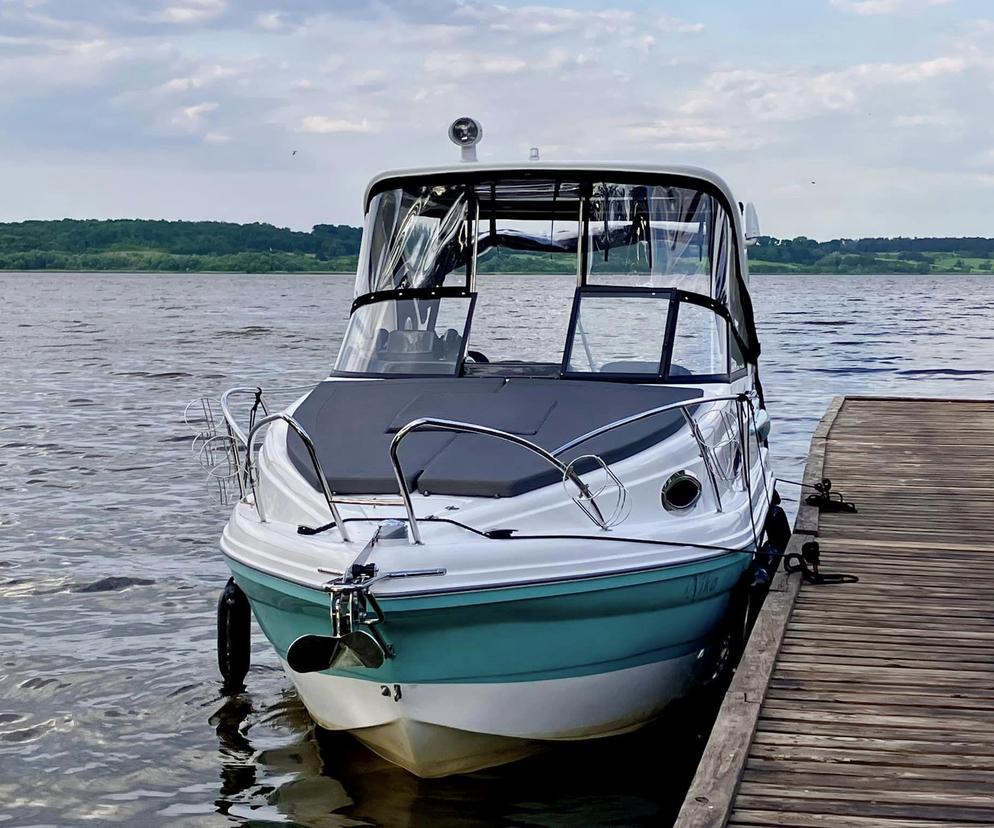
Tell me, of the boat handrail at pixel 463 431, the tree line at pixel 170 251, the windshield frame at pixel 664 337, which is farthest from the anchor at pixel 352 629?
the tree line at pixel 170 251

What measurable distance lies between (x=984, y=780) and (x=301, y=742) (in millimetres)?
4014

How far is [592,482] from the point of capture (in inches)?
251

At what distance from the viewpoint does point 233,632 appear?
25.7ft

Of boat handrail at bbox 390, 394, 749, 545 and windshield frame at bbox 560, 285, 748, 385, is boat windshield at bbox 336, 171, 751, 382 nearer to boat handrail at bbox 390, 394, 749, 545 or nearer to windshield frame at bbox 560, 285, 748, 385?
windshield frame at bbox 560, 285, 748, 385

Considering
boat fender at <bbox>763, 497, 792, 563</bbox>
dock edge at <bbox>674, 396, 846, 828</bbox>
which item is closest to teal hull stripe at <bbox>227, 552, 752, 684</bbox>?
dock edge at <bbox>674, 396, 846, 828</bbox>

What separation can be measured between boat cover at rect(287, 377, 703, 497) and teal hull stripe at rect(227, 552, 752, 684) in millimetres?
565

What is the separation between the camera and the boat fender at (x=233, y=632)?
7.69 meters

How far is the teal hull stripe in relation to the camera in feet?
18.9

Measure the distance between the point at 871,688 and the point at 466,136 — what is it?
4800mm

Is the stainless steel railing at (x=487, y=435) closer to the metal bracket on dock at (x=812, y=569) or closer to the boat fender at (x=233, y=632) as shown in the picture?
the boat fender at (x=233, y=632)

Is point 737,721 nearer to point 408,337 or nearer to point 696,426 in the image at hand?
point 696,426

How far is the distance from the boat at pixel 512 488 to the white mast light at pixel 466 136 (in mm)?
16

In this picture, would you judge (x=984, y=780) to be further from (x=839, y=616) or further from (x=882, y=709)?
(x=839, y=616)

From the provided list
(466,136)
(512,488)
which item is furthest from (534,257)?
(512,488)
